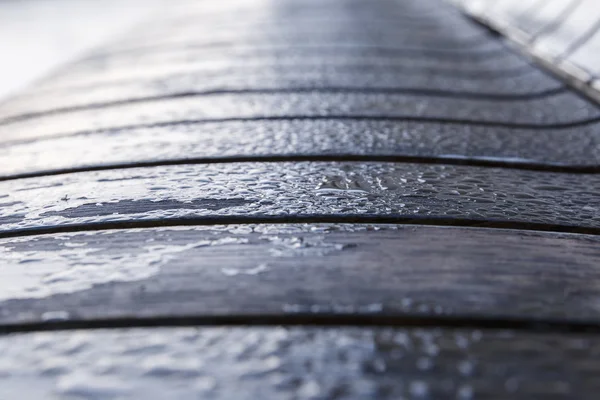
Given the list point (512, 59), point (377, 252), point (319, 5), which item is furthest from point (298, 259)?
point (319, 5)

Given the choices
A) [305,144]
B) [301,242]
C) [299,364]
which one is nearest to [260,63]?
[305,144]

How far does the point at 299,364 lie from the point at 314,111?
0.60 metres

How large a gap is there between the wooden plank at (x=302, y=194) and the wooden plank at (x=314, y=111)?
0.22 metres

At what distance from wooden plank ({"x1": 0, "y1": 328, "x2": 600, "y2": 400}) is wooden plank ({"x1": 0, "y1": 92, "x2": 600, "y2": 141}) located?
543 mm

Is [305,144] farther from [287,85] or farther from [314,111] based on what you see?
[287,85]

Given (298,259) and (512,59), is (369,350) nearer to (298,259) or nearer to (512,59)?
(298,259)

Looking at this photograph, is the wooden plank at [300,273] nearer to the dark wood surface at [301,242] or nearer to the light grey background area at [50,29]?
the dark wood surface at [301,242]

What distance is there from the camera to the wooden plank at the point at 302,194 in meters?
0.60

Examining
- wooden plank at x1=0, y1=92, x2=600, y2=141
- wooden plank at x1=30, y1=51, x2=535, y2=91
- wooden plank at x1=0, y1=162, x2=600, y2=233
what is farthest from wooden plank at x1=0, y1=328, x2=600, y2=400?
wooden plank at x1=30, y1=51, x2=535, y2=91

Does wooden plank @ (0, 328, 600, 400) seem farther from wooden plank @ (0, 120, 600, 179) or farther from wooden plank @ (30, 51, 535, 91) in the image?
wooden plank @ (30, 51, 535, 91)

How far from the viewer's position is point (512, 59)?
1412 millimetres

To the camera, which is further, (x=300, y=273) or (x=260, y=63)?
(x=260, y=63)

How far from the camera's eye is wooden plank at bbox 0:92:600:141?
94cm

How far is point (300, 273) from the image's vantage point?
49 centimetres
